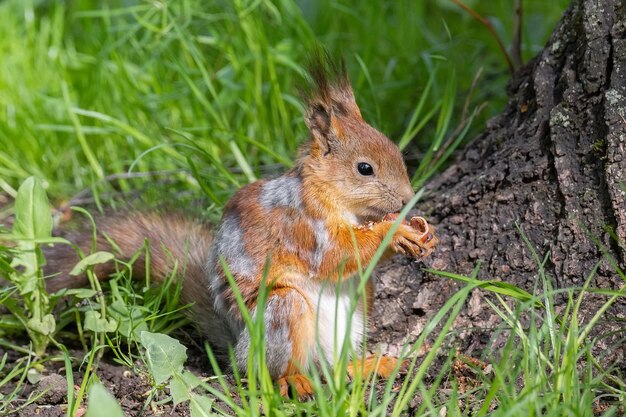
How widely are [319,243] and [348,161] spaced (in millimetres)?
214

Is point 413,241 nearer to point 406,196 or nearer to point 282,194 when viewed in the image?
point 406,196

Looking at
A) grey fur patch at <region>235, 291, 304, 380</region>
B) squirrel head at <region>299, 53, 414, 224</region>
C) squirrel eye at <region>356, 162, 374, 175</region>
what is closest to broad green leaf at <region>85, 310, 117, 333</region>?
grey fur patch at <region>235, 291, 304, 380</region>

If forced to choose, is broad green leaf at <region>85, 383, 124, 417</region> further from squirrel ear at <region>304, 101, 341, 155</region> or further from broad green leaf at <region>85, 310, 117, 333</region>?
squirrel ear at <region>304, 101, 341, 155</region>

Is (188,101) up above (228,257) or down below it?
above

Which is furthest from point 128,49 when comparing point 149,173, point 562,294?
point 562,294

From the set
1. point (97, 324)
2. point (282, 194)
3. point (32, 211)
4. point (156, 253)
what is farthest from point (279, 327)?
point (32, 211)

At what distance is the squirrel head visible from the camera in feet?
6.86

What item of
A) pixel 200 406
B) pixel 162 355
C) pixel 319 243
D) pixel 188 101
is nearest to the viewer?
pixel 200 406

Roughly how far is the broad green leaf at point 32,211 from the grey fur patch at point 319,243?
68 cm

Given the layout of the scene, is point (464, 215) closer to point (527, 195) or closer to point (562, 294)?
point (527, 195)

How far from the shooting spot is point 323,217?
2.08 m

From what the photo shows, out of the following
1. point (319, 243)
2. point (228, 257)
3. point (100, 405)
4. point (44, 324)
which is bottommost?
point (44, 324)

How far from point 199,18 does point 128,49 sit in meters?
0.35

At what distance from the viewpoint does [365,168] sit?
2.10 metres
